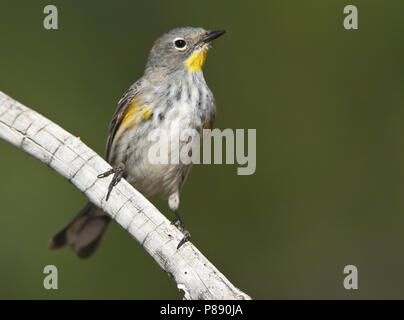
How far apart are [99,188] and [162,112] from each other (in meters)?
1.03

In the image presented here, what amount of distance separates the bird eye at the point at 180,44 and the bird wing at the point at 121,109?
1.55 feet

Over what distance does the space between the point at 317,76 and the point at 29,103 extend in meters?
3.10

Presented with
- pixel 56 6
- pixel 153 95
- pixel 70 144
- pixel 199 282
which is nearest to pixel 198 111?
pixel 153 95

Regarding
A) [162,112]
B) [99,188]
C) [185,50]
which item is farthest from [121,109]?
A: [99,188]

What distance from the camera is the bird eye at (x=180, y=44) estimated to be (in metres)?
5.66

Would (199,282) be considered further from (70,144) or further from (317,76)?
(317,76)

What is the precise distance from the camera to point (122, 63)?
6.59 m

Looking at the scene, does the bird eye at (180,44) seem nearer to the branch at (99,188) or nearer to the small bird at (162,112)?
the small bird at (162,112)

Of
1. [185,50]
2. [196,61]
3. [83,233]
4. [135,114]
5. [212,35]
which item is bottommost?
[83,233]

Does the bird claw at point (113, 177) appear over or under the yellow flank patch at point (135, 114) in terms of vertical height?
under

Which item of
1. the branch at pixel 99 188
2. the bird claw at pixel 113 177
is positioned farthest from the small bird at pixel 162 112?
the branch at pixel 99 188

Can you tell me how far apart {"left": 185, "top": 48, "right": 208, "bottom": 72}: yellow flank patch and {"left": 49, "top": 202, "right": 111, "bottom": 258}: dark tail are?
1.66 m

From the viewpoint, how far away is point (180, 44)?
5.68 metres

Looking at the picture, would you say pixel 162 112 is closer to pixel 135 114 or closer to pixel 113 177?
pixel 135 114
